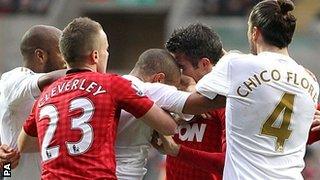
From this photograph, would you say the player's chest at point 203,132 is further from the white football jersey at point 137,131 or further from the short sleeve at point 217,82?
the short sleeve at point 217,82

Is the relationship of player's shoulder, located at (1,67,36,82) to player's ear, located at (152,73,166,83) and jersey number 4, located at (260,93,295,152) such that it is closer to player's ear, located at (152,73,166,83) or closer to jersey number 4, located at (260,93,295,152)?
player's ear, located at (152,73,166,83)

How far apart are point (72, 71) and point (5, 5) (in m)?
15.7

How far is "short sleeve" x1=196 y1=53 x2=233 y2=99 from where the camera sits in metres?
4.93

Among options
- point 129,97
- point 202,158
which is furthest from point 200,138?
point 129,97

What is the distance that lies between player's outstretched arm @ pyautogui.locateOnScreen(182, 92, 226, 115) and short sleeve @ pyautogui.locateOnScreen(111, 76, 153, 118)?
10.1 inches

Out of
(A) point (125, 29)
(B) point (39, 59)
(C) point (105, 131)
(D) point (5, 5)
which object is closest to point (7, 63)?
(D) point (5, 5)

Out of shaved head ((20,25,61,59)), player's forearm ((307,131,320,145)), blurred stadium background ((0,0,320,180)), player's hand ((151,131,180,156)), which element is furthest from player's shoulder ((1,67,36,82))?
blurred stadium background ((0,0,320,180))

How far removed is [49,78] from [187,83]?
0.78m

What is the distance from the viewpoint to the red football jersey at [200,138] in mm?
5535

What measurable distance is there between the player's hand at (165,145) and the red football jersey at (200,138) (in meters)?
0.22

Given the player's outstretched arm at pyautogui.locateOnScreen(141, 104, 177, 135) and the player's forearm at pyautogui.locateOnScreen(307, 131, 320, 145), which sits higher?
the player's outstretched arm at pyautogui.locateOnScreen(141, 104, 177, 135)

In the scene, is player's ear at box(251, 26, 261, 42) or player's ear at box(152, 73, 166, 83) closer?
player's ear at box(251, 26, 261, 42)

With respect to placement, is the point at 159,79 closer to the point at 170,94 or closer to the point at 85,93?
the point at 170,94

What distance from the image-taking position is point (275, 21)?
16.0ft
